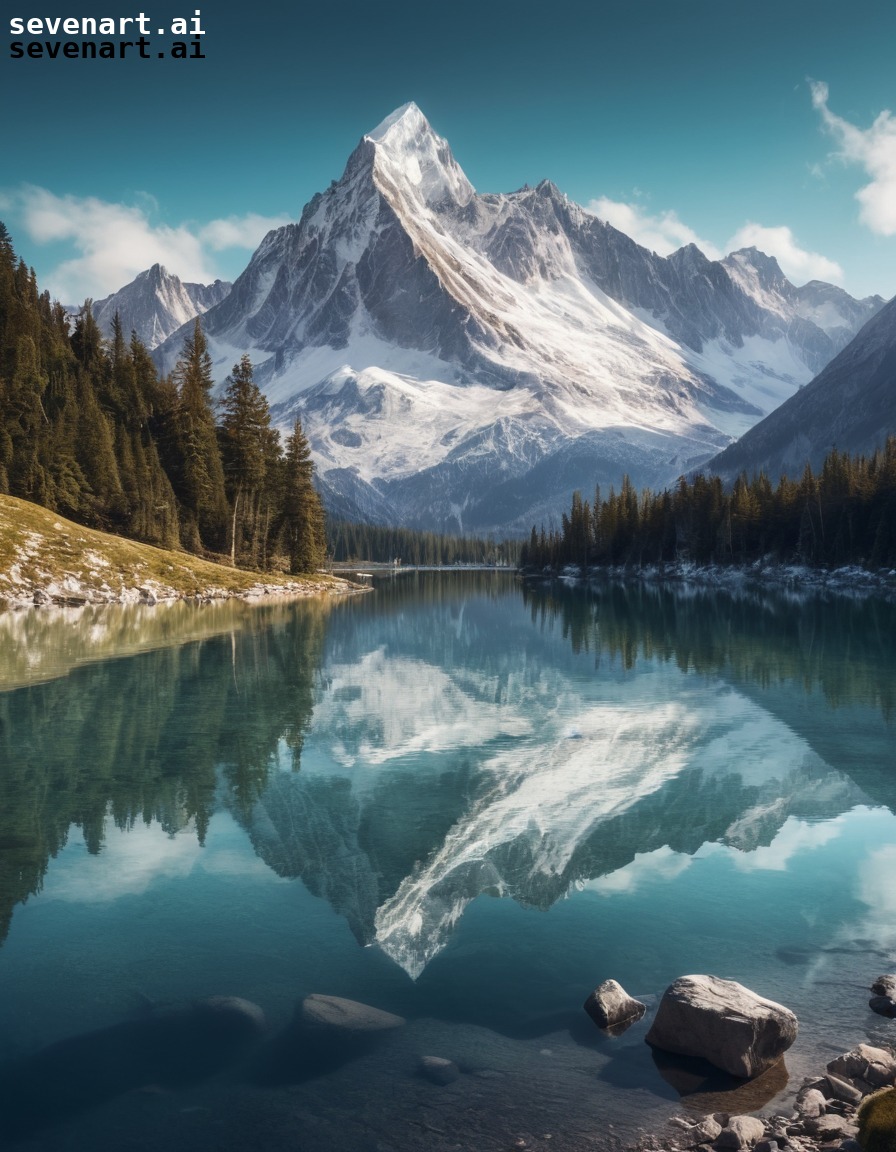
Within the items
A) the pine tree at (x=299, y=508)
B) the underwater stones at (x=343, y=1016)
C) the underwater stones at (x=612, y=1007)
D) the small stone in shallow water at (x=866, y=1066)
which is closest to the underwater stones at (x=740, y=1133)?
the small stone in shallow water at (x=866, y=1066)

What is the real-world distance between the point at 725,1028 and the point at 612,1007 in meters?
1.55

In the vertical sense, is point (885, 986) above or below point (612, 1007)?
below

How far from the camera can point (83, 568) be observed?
83.9m

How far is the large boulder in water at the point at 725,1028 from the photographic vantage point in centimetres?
980

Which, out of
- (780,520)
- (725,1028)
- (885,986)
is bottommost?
(885,986)

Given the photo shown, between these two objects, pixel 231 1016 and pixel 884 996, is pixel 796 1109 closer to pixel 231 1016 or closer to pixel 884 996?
pixel 884 996

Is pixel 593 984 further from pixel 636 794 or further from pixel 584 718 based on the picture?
pixel 584 718

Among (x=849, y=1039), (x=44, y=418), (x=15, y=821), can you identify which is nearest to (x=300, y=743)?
(x=15, y=821)

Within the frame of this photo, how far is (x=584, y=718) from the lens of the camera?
31.2 meters

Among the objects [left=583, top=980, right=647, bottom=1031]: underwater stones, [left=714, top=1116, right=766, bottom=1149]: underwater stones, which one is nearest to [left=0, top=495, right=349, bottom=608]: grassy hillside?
[left=583, top=980, right=647, bottom=1031]: underwater stones

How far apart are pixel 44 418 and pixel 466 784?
96608 mm

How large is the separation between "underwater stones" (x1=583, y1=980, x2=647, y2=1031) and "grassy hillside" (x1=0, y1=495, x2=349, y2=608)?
7460 cm

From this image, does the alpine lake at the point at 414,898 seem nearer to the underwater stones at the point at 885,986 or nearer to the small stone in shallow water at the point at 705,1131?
the underwater stones at the point at 885,986

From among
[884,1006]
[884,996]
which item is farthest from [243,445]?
[884,1006]
